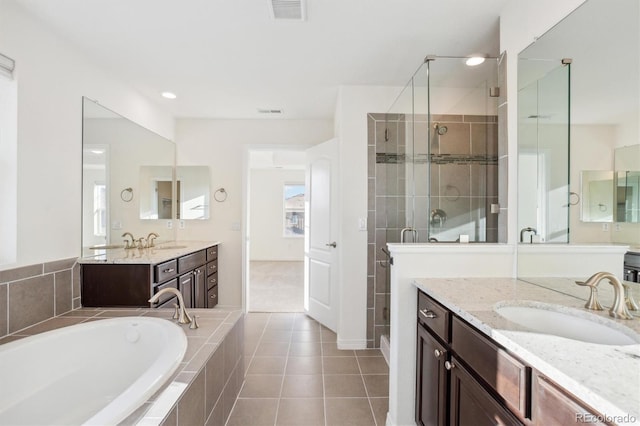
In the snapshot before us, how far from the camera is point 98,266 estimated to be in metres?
2.17

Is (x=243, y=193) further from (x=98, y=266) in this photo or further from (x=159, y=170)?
(x=98, y=266)

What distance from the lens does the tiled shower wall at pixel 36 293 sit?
64.0 inches

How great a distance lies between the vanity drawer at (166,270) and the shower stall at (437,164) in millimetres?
1798

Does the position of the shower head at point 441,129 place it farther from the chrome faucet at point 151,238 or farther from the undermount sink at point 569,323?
the chrome faucet at point 151,238

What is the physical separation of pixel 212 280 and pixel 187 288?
0.69m

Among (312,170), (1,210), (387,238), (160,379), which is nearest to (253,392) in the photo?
(160,379)

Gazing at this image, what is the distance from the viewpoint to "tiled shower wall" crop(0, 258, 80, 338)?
1625mm

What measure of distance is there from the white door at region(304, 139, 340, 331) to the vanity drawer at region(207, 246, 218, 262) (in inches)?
45.1

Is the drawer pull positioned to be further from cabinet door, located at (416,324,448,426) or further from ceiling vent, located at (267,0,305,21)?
ceiling vent, located at (267,0,305,21)

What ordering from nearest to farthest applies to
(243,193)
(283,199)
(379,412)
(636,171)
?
(636,171)
(379,412)
(243,193)
(283,199)

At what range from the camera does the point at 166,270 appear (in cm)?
248

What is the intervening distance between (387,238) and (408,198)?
0.49m

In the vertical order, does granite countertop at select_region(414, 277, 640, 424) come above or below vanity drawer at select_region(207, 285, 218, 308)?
above

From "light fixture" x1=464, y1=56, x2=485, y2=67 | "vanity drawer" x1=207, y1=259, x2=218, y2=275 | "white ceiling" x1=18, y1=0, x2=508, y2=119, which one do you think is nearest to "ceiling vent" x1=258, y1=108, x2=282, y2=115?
"white ceiling" x1=18, y1=0, x2=508, y2=119
